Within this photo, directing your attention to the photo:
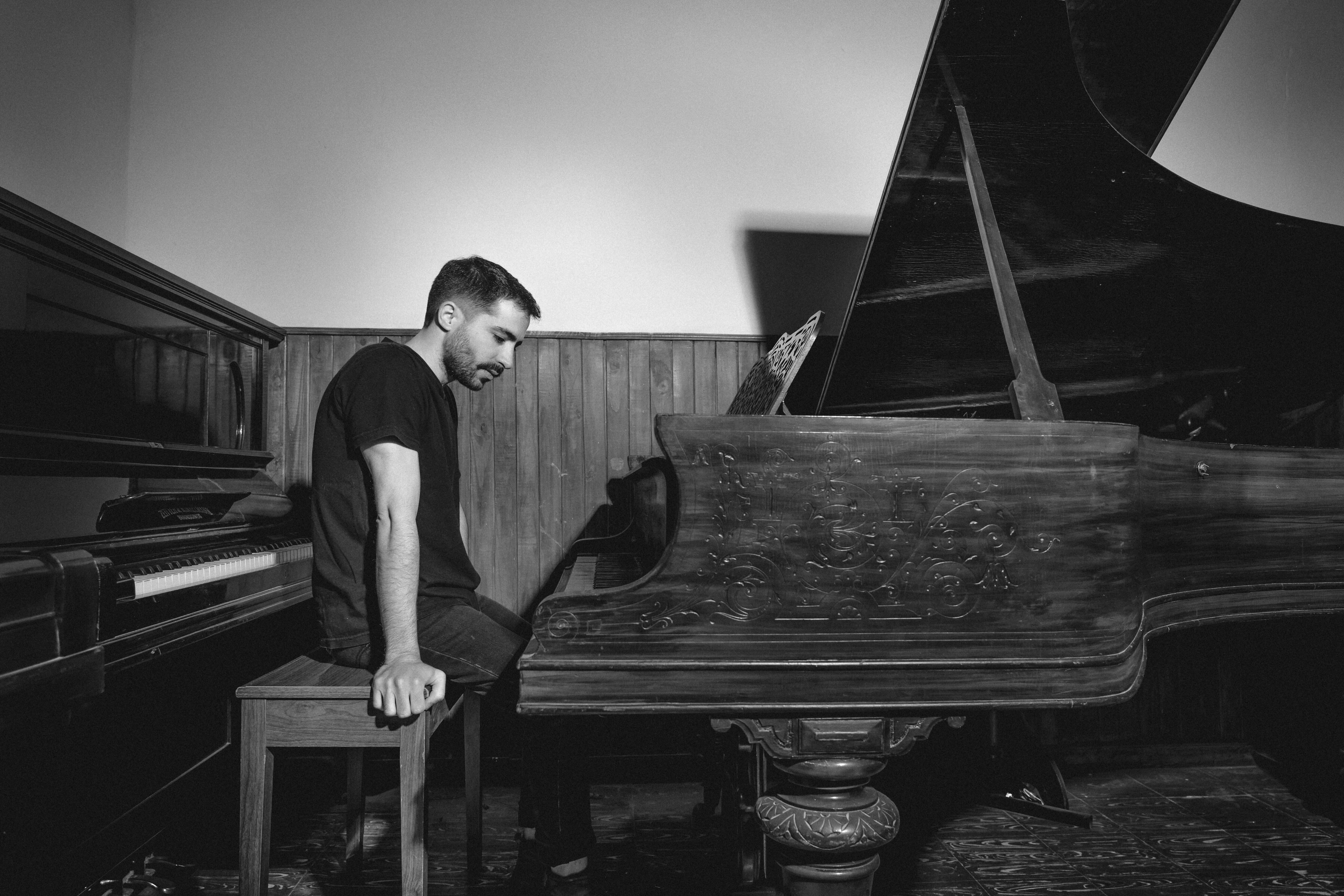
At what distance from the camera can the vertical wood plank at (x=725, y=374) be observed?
276 centimetres

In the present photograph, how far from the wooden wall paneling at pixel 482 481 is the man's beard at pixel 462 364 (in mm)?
826

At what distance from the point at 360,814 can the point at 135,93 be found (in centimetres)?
265

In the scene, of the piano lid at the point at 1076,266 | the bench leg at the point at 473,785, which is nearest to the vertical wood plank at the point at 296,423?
the bench leg at the point at 473,785

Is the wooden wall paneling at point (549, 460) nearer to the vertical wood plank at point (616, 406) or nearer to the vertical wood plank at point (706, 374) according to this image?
the vertical wood plank at point (616, 406)

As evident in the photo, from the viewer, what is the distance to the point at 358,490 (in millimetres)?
1581

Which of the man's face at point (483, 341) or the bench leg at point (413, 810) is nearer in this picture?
the bench leg at point (413, 810)

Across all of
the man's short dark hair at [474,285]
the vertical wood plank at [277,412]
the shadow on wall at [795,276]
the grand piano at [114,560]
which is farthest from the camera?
the shadow on wall at [795,276]

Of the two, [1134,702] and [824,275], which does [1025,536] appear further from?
[1134,702]

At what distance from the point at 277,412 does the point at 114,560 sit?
126 centimetres

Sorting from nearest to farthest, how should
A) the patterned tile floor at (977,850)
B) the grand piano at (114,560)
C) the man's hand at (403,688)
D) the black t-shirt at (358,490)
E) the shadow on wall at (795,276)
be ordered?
the grand piano at (114,560), the man's hand at (403,688), the black t-shirt at (358,490), the patterned tile floor at (977,850), the shadow on wall at (795,276)

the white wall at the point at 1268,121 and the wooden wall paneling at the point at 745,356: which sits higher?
the white wall at the point at 1268,121

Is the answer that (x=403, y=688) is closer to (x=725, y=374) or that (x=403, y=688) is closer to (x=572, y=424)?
(x=572, y=424)

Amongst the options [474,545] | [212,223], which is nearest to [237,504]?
[474,545]

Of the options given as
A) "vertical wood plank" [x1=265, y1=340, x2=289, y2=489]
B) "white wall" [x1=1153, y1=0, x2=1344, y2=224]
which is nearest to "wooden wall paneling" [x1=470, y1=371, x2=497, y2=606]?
"vertical wood plank" [x1=265, y1=340, x2=289, y2=489]
